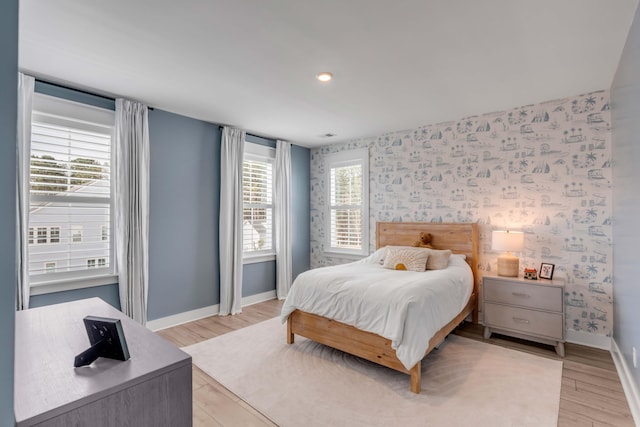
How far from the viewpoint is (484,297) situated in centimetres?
332

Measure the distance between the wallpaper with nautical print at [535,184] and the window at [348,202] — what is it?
1.92 ft

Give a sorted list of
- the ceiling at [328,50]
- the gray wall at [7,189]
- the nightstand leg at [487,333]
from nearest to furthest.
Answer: the gray wall at [7,189], the ceiling at [328,50], the nightstand leg at [487,333]

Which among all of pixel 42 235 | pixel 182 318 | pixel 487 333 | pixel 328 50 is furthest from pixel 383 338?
pixel 42 235

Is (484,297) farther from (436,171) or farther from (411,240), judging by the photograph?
(436,171)

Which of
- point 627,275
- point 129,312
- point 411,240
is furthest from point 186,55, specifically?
point 627,275

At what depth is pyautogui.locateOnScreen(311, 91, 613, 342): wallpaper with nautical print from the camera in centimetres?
311

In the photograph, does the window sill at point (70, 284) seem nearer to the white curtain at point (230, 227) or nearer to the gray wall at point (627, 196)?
the white curtain at point (230, 227)

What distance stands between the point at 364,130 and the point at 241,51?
2479 mm

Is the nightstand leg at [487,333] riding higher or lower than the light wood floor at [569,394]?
higher

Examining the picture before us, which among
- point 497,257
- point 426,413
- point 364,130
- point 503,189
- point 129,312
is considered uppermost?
point 364,130

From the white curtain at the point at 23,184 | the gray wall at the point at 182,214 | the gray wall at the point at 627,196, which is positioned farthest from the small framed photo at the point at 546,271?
the white curtain at the point at 23,184

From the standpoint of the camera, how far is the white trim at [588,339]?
120 inches

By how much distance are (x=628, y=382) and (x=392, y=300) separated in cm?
177

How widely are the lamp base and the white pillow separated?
77 cm
